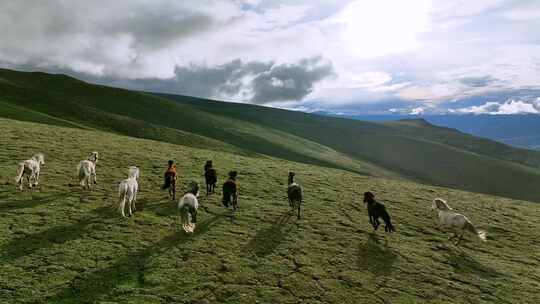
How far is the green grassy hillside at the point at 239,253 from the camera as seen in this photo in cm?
1180

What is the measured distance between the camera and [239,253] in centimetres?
1472

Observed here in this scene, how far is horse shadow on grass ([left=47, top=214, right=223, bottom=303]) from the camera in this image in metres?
10.8

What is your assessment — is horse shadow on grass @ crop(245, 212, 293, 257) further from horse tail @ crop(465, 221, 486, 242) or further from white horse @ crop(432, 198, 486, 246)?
horse tail @ crop(465, 221, 486, 242)

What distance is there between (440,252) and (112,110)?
115422 millimetres

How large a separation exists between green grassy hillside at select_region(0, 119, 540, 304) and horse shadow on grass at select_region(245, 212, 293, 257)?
1.9 inches

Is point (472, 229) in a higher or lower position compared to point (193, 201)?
lower

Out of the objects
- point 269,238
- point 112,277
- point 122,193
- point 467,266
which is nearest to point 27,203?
point 122,193

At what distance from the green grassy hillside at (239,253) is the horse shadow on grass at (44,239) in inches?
2.0

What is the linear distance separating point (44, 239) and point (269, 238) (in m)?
9.10

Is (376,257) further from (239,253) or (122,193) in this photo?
(122,193)

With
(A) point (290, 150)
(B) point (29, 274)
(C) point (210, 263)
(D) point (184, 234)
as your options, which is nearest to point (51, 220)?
(B) point (29, 274)

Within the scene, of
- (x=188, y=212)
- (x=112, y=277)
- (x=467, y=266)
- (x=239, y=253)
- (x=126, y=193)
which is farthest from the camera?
(x=126, y=193)

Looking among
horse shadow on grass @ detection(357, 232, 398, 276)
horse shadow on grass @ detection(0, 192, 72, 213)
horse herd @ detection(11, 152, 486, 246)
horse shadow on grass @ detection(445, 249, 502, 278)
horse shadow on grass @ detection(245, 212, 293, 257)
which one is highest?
horse herd @ detection(11, 152, 486, 246)

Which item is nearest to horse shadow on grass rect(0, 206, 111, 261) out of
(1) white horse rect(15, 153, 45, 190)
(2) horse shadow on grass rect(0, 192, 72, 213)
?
(2) horse shadow on grass rect(0, 192, 72, 213)
